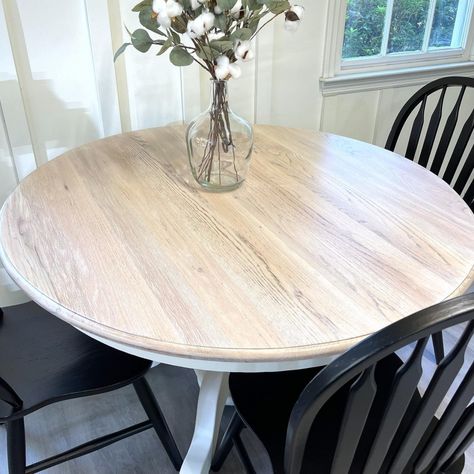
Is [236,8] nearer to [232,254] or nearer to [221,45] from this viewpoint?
[221,45]

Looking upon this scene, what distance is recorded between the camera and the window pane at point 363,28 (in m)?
1.84

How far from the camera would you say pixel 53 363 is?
1073mm

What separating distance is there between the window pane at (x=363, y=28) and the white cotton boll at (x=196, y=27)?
3.58ft

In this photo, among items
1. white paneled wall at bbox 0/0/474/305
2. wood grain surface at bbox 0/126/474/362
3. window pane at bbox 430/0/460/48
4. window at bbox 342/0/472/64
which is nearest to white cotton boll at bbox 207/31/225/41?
wood grain surface at bbox 0/126/474/362

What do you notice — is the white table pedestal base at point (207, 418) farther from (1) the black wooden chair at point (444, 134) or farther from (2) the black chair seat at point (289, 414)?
(1) the black wooden chair at point (444, 134)

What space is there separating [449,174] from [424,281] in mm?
848

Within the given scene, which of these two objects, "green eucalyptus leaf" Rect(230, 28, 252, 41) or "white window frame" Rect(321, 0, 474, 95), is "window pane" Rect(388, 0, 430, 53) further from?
"green eucalyptus leaf" Rect(230, 28, 252, 41)

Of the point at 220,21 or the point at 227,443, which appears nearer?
the point at 220,21

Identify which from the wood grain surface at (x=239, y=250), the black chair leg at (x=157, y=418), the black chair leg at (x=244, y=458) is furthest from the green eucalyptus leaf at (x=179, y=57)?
the black chair leg at (x=244, y=458)

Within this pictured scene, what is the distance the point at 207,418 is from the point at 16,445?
435mm

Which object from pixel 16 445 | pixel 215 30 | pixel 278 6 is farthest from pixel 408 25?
pixel 16 445

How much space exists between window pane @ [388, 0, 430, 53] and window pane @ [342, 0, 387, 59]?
0.06m

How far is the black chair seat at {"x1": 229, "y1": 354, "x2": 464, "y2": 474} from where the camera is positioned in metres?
0.88

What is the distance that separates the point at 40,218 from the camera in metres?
1.02
